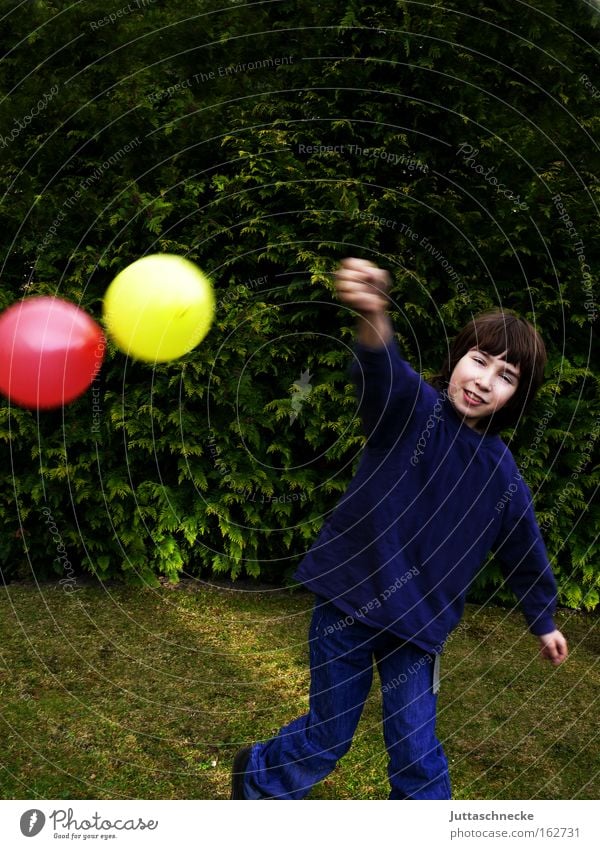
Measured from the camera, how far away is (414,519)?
7.68 ft

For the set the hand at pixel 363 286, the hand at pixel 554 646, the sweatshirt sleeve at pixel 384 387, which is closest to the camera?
the hand at pixel 363 286

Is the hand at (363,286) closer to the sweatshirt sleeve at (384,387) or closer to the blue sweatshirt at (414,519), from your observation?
the sweatshirt sleeve at (384,387)

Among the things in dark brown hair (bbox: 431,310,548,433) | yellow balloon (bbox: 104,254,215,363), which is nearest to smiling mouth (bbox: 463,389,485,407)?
dark brown hair (bbox: 431,310,548,433)

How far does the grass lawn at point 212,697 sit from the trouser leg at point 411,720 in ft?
3.04

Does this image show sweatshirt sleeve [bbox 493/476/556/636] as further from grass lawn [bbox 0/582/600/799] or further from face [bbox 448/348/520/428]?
grass lawn [bbox 0/582/600/799]

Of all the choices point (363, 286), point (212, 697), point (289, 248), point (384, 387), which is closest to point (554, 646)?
point (384, 387)

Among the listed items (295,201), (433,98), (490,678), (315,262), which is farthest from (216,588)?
(433,98)

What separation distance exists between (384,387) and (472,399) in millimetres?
452

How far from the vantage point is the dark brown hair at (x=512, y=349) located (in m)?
2.51

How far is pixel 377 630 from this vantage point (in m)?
2.37

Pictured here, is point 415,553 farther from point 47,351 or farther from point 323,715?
point 47,351

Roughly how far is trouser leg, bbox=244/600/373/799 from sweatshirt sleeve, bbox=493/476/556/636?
590mm

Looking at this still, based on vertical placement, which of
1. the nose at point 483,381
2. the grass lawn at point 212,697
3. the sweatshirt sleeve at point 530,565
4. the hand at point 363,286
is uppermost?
the hand at point 363,286

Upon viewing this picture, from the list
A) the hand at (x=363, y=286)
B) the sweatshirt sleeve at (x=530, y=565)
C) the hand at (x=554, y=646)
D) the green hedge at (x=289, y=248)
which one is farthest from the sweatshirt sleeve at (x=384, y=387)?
the green hedge at (x=289, y=248)
